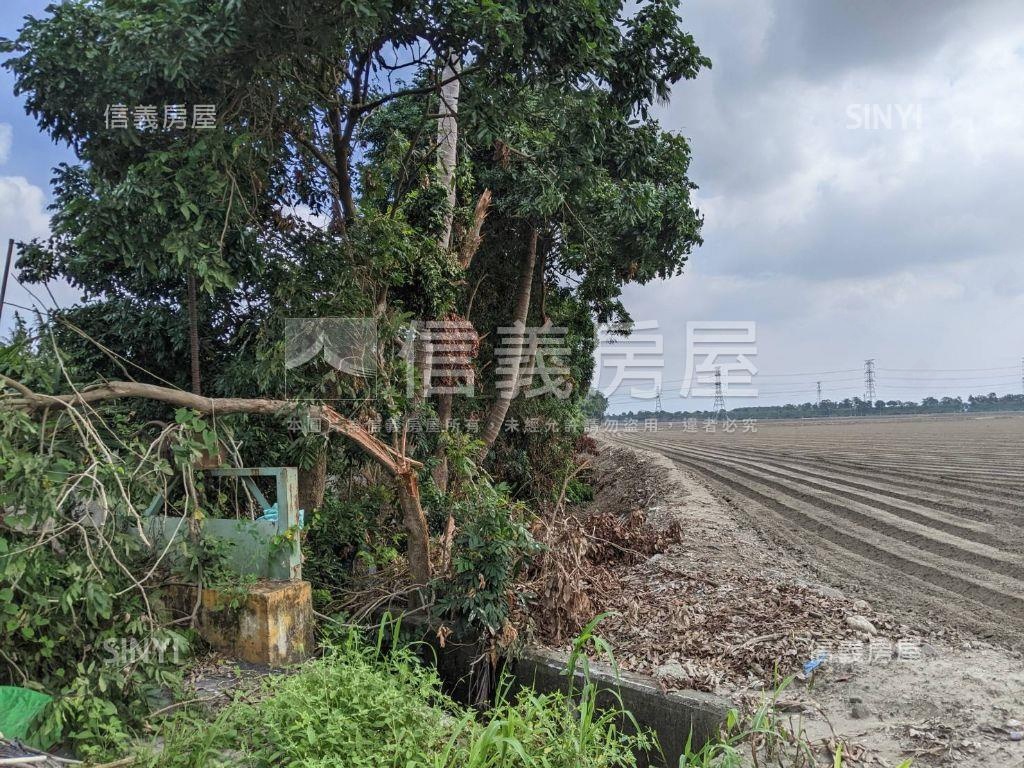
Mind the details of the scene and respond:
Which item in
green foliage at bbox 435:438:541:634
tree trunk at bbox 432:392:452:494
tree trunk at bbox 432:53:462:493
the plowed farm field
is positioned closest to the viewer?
green foliage at bbox 435:438:541:634

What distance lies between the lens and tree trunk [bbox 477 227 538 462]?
35.1 feet

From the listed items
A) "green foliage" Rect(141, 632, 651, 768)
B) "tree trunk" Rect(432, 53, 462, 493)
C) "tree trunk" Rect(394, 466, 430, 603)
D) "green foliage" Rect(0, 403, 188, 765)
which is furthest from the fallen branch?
"green foliage" Rect(141, 632, 651, 768)

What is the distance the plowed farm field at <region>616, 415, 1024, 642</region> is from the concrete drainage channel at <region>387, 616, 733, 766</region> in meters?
2.75

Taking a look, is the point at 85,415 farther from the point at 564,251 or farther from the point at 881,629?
the point at 564,251

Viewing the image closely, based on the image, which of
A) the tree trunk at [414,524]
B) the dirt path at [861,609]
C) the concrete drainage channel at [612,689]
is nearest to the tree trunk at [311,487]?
the tree trunk at [414,524]

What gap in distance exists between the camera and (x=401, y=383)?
7.17 m

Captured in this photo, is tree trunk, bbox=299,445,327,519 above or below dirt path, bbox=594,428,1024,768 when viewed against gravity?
above

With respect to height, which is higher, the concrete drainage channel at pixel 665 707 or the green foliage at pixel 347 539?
the green foliage at pixel 347 539

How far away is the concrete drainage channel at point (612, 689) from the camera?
4.75 meters

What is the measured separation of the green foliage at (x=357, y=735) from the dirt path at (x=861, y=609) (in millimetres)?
1546

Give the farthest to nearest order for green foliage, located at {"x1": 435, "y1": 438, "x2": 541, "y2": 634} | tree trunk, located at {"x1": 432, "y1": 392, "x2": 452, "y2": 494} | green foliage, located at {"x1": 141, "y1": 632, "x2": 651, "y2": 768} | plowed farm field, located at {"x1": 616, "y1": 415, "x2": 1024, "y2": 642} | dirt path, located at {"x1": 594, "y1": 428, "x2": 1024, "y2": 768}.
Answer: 1. tree trunk, located at {"x1": 432, "y1": 392, "x2": 452, "y2": 494}
2. plowed farm field, located at {"x1": 616, "y1": 415, "x2": 1024, "y2": 642}
3. green foliage, located at {"x1": 435, "y1": 438, "x2": 541, "y2": 634}
4. dirt path, located at {"x1": 594, "y1": 428, "x2": 1024, "y2": 768}
5. green foliage, located at {"x1": 141, "y1": 632, "x2": 651, "y2": 768}

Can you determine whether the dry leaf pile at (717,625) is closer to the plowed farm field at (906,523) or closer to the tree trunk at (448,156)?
the plowed farm field at (906,523)

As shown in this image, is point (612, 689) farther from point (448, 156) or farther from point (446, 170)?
point (448, 156)

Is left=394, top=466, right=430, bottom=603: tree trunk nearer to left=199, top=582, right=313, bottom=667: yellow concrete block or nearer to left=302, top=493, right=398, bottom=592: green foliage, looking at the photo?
left=199, top=582, right=313, bottom=667: yellow concrete block
